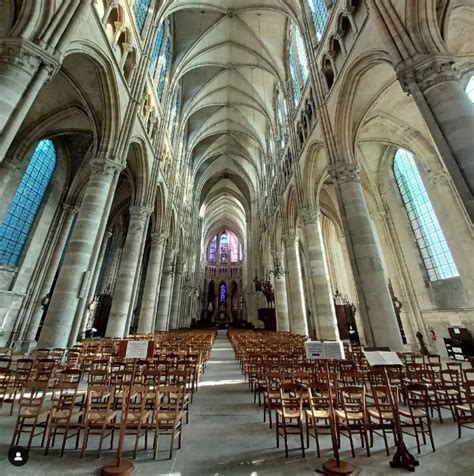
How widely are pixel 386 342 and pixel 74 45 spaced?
12.4 metres

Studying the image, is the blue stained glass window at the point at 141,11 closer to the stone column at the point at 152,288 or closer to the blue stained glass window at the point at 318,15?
the blue stained glass window at the point at 318,15

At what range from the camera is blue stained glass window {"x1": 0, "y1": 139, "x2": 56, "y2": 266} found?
1231cm

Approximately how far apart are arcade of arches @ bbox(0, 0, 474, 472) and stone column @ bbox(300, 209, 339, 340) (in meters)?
0.07

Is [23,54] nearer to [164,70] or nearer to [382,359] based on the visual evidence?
[382,359]

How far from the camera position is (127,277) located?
39.1 ft

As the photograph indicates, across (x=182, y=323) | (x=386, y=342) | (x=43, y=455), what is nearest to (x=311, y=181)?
(x=386, y=342)

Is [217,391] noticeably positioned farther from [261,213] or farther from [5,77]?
[261,213]

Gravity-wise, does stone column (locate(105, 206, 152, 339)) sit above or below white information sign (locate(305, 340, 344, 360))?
above

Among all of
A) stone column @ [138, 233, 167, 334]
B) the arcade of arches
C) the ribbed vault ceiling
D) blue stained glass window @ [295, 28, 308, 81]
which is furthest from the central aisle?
the ribbed vault ceiling

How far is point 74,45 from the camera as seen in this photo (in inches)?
284

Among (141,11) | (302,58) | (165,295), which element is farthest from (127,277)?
(302,58)

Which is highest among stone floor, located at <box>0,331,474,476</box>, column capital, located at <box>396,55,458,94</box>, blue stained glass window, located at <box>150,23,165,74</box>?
blue stained glass window, located at <box>150,23,165,74</box>

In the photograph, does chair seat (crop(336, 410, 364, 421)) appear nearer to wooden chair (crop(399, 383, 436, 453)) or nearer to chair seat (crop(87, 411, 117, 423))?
wooden chair (crop(399, 383, 436, 453))

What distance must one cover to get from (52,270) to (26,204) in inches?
149
